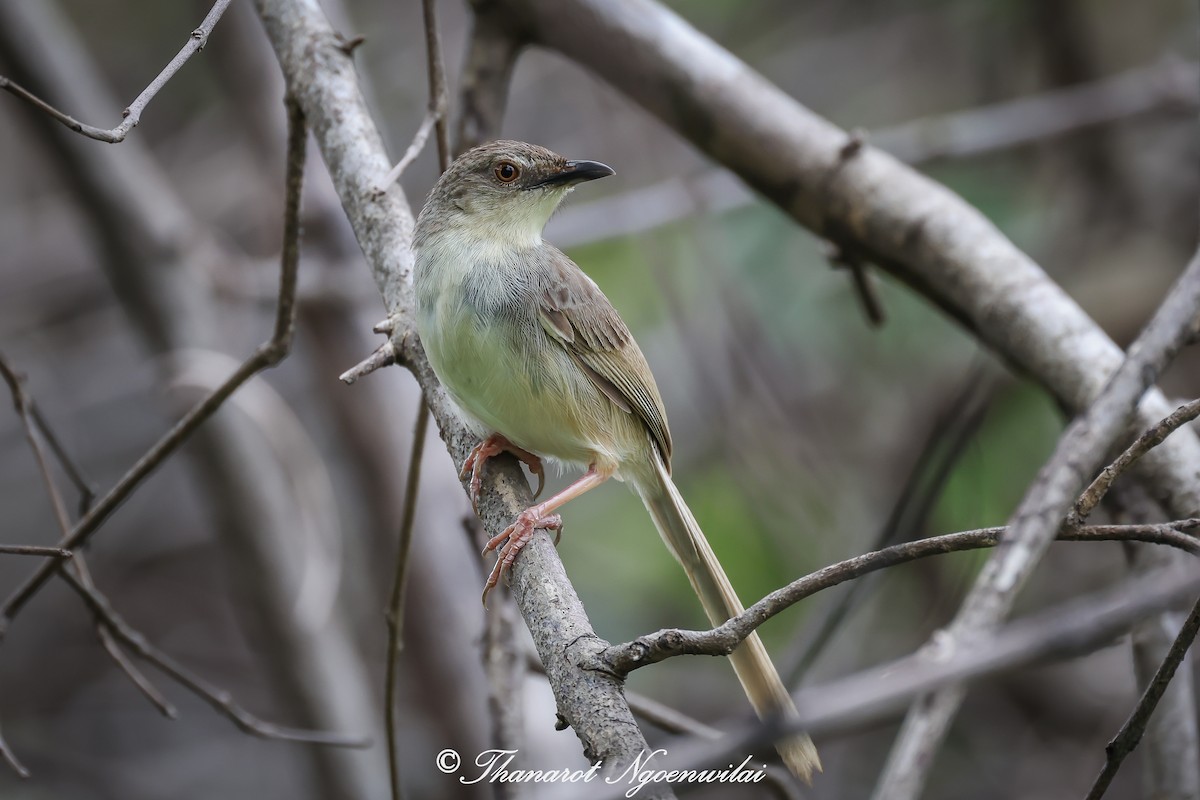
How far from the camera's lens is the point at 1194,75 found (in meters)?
5.49

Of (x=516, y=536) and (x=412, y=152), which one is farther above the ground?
(x=412, y=152)

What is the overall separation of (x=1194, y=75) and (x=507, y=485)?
4.95m

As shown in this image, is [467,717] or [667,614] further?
[667,614]

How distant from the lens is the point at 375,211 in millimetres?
2596

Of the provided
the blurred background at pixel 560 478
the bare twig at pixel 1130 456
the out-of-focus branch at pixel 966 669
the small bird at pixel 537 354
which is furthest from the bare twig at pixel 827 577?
the blurred background at pixel 560 478

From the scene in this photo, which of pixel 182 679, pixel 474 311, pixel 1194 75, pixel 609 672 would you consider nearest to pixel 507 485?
pixel 474 311

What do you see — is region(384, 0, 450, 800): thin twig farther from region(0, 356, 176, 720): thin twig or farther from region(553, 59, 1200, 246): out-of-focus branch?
region(553, 59, 1200, 246): out-of-focus branch

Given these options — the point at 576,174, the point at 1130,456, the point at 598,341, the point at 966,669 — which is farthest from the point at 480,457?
the point at 966,669

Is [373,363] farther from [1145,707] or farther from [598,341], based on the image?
[1145,707]

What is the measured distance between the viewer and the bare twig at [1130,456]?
5.12ft

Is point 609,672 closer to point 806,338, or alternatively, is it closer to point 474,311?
point 474,311

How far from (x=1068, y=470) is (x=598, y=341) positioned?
205 centimetres

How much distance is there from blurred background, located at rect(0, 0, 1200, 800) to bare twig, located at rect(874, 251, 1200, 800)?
8.43 feet

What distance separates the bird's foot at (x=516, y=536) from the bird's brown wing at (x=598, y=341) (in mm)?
734
